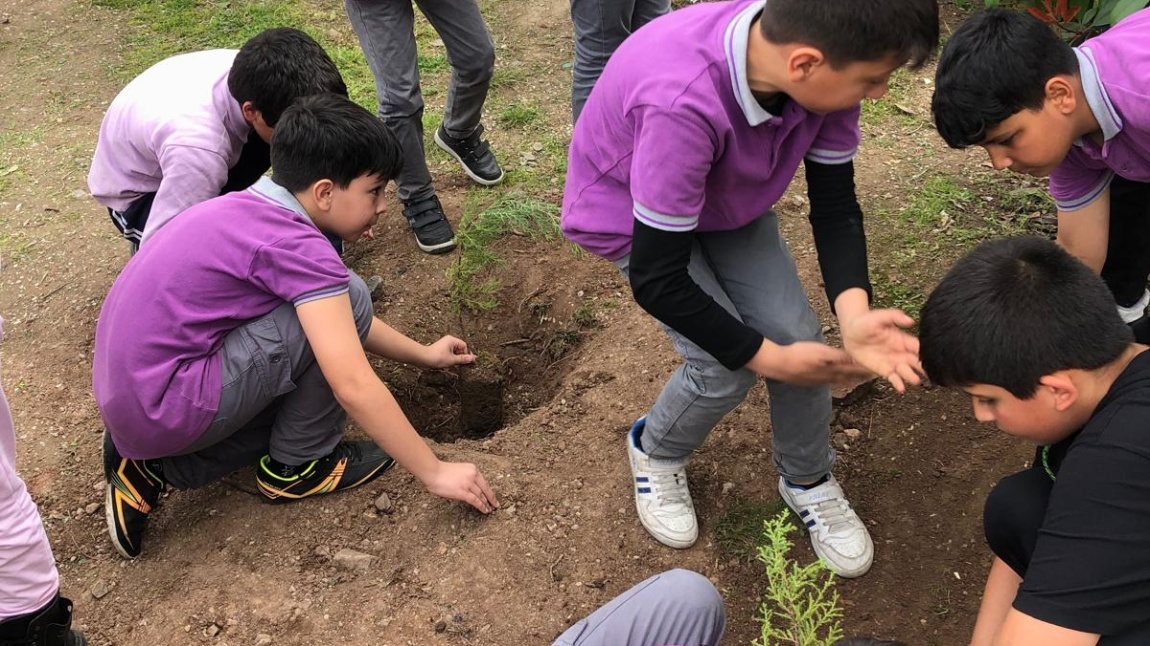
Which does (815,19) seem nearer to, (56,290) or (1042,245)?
(1042,245)

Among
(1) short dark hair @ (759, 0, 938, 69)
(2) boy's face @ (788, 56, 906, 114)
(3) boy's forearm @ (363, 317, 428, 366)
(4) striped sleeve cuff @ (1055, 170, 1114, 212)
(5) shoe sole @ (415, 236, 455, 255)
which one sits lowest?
(5) shoe sole @ (415, 236, 455, 255)

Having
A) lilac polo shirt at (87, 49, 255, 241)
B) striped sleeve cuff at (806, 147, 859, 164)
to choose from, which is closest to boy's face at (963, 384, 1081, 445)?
striped sleeve cuff at (806, 147, 859, 164)

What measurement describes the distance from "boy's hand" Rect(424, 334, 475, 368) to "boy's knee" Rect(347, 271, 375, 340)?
0.29 metres

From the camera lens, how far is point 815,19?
167 centimetres

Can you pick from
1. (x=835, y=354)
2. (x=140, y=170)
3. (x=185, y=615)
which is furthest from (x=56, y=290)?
(x=835, y=354)

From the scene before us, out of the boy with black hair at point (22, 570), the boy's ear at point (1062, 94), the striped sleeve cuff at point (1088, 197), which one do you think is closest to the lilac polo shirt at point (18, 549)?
the boy with black hair at point (22, 570)

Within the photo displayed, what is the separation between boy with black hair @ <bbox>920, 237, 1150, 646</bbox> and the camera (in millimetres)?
1392

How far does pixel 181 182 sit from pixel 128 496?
929 mm

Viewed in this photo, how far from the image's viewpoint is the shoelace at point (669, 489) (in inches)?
95.3

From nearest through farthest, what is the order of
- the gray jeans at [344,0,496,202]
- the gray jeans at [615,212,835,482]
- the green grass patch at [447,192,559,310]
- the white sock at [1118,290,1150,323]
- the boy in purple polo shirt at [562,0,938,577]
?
the boy in purple polo shirt at [562,0,938,577] → the gray jeans at [615,212,835,482] → the white sock at [1118,290,1150,323] → the gray jeans at [344,0,496,202] → the green grass patch at [447,192,559,310]

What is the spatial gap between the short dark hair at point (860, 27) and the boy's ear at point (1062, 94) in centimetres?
52

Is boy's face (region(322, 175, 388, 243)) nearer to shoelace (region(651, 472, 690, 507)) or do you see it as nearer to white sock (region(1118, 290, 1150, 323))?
shoelace (region(651, 472, 690, 507))

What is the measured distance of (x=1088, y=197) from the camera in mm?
2455

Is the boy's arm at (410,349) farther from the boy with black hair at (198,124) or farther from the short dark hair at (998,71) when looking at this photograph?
the short dark hair at (998,71)
